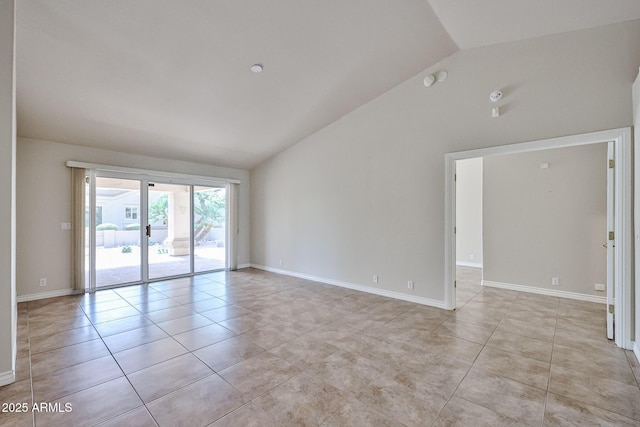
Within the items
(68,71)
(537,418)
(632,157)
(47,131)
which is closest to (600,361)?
(537,418)

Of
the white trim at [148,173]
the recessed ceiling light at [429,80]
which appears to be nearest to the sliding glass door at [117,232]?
the white trim at [148,173]

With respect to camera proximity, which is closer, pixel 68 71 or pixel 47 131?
pixel 68 71

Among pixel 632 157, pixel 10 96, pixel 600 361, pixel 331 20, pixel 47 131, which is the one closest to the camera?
pixel 10 96

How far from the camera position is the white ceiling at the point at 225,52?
8.89ft

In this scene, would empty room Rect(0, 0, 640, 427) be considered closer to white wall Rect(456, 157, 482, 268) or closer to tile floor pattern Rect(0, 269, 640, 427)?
tile floor pattern Rect(0, 269, 640, 427)

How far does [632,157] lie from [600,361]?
2.00 meters

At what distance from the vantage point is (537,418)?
1.87 m

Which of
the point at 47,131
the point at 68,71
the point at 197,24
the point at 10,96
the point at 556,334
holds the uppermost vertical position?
the point at 197,24

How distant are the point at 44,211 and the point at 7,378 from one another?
10.9 feet

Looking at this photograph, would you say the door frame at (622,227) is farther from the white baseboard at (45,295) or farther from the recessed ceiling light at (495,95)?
the white baseboard at (45,295)

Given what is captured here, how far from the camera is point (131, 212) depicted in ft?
17.9

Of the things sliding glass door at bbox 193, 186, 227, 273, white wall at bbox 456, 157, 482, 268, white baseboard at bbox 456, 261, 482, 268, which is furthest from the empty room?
white wall at bbox 456, 157, 482, 268

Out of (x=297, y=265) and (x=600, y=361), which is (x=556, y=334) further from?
(x=297, y=265)

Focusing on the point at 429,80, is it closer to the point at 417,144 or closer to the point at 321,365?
the point at 417,144
